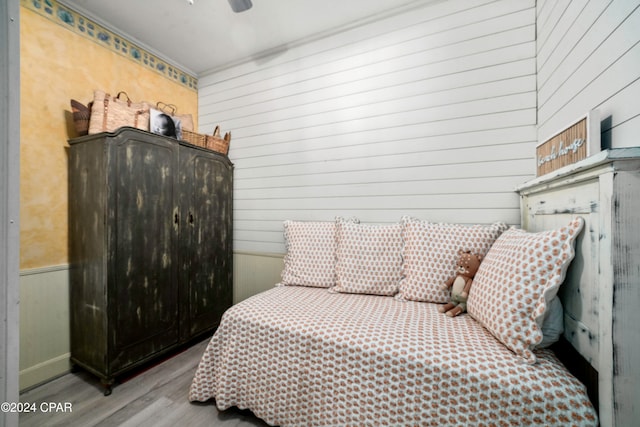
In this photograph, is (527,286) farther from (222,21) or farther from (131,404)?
(222,21)

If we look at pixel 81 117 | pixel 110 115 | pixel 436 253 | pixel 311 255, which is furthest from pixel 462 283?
pixel 81 117

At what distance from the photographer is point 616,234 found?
0.81 meters

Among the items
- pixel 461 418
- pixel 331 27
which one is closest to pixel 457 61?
pixel 331 27

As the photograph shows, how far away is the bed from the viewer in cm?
95

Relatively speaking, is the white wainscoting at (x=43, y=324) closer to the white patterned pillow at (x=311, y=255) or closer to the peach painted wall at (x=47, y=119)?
the peach painted wall at (x=47, y=119)

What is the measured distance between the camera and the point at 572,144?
3.82 feet

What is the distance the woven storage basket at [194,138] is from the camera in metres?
2.37

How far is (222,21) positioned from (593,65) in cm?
242

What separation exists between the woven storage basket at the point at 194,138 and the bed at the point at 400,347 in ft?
5.21

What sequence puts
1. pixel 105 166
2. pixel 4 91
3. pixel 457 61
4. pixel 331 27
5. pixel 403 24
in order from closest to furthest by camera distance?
pixel 4 91
pixel 105 166
pixel 457 61
pixel 403 24
pixel 331 27

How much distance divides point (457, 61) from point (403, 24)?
538 millimetres

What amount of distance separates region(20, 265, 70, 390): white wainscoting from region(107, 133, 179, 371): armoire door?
54cm

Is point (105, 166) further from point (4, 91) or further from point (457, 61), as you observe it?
point (457, 61)

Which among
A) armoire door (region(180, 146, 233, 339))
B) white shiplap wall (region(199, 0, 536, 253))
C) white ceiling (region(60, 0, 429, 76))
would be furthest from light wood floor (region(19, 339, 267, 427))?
white ceiling (region(60, 0, 429, 76))
